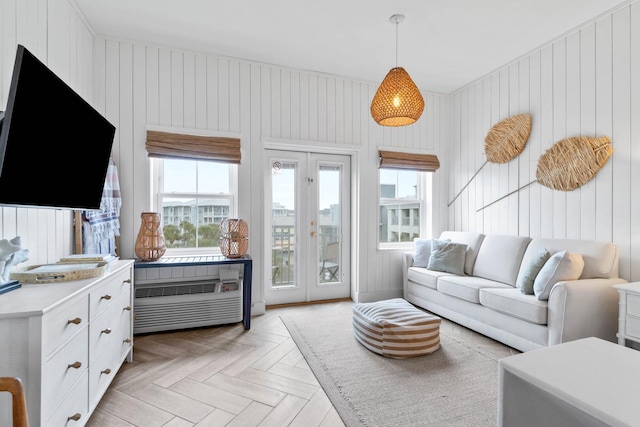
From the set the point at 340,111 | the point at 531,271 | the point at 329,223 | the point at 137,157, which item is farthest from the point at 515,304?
the point at 137,157

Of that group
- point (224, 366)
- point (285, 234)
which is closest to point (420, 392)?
point (224, 366)

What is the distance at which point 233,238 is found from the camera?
3168 mm

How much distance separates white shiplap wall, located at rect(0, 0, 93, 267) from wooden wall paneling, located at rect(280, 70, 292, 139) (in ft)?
6.04

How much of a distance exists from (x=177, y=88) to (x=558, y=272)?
383 cm

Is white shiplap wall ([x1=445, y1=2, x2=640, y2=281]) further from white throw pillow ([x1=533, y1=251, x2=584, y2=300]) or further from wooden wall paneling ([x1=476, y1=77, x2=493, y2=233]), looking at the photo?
white throw pillow ([x1=533, y1=251, x2=584, y2=300])

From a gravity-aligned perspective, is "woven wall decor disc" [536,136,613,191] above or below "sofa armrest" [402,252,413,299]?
above

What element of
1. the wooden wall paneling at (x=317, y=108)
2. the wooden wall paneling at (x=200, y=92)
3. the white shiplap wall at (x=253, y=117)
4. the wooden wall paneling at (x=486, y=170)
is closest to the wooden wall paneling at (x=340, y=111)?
the white shiplap wall at (x=253, y=117)

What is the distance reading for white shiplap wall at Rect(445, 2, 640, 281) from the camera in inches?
101

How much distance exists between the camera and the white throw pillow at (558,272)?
238cm

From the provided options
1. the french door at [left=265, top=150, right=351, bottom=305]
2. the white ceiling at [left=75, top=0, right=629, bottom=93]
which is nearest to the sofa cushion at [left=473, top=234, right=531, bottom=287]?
the french door at [left=265, top=150, right=351, bottom=305]

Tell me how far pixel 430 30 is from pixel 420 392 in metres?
3.00

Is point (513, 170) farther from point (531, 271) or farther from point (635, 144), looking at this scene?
point (531, 271)

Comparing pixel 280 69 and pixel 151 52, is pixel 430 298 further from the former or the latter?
pixel 151 52

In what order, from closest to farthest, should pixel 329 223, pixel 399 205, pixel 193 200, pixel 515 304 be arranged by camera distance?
pixel 515 304 → pixel 193 200 → pixel 329 223 → pixel 399 205
